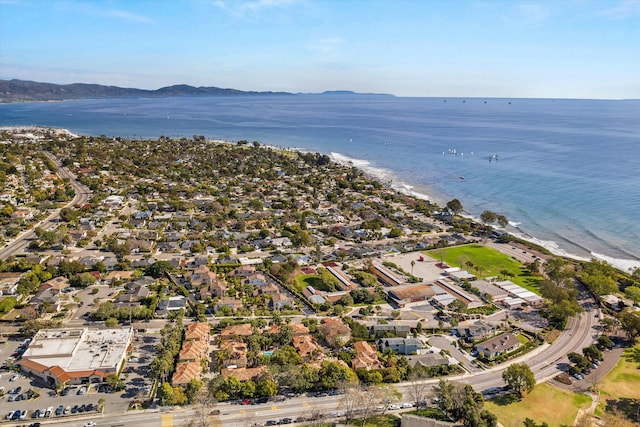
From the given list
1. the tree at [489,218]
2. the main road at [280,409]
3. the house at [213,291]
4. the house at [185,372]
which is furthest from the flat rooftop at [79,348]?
the tree at [489,218]

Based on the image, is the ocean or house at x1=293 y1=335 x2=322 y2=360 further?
the ocean

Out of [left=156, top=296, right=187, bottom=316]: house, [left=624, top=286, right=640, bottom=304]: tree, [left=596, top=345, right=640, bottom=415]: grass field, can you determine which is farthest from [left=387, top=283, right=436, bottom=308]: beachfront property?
[left=156, top=296, right=187, bottom=316]: house

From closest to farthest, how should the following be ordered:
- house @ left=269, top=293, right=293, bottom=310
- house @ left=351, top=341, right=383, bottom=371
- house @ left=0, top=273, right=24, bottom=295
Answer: house @ left=351, top=341, right=383, bottom=371
house @ left=269, top=293, right=293, bottom=310
house @ left=0, top=273, right=24, bottom=295

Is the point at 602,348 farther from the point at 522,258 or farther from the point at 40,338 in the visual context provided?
the point at 40,338

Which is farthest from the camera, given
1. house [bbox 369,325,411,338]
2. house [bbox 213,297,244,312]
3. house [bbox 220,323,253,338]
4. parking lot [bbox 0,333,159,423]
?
house [bbox 213,297,244,312]

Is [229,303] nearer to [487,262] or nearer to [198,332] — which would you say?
[198,332]

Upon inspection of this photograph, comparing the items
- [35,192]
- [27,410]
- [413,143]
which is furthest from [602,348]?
[413,143]

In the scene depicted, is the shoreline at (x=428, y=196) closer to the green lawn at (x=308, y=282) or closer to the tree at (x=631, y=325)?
the tree at (x=631, y=325)

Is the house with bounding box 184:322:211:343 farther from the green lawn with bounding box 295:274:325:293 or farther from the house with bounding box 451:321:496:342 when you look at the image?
the house with bounding box 451:321:496:342

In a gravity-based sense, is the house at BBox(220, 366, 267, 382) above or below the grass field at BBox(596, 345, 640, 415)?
above
